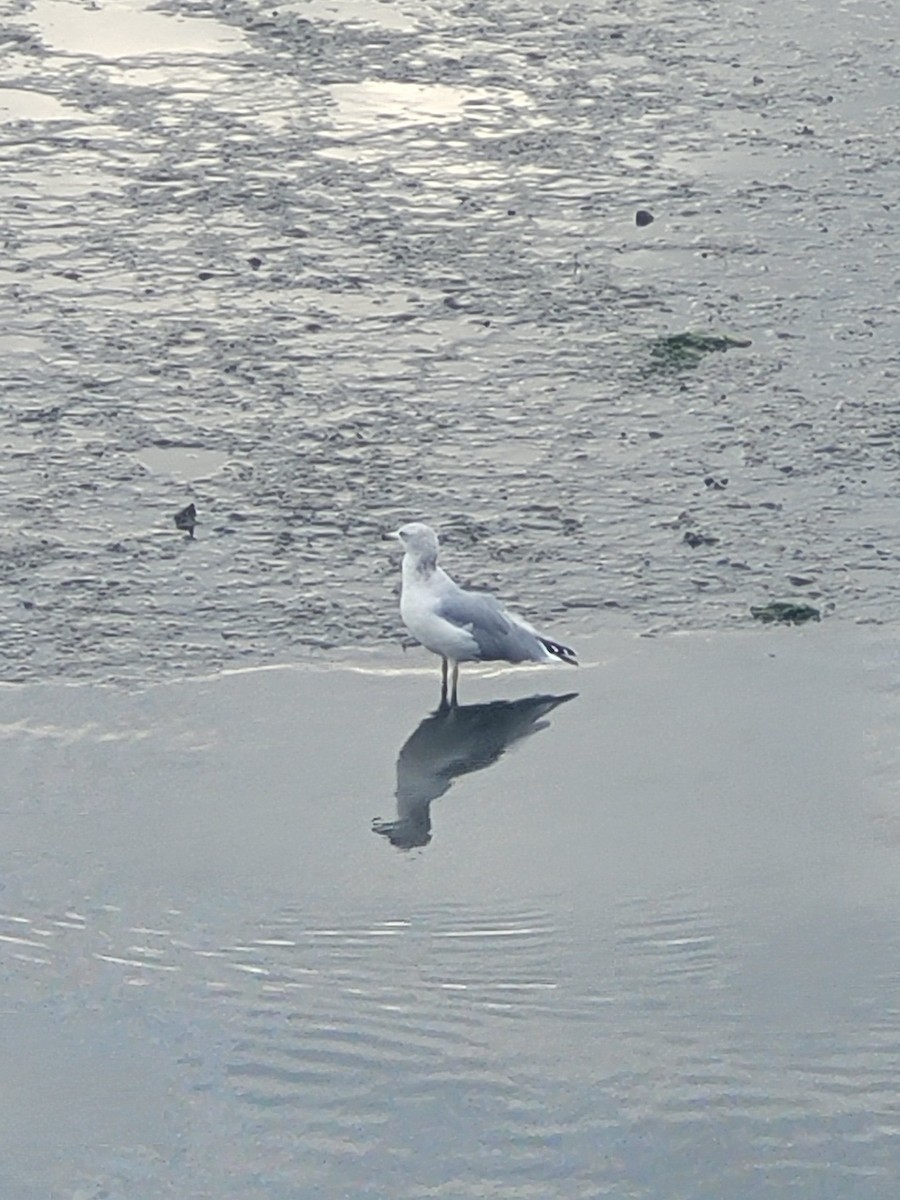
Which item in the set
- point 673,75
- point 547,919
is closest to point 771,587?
point 547,919

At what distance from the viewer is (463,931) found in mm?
6652

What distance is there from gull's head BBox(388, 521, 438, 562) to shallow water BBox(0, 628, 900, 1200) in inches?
17.0

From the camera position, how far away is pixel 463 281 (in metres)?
11.1

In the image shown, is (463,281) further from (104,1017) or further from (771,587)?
(104,1017)

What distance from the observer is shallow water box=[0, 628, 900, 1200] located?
5.84 meters

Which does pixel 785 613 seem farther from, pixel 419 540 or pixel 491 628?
pixel 419 540

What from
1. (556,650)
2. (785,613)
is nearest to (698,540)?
(785,613)

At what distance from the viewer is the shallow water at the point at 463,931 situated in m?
5.84

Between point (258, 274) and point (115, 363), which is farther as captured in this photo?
point (258, 274)

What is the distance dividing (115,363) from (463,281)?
181 centimetres

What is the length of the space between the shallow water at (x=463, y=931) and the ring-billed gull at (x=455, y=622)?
0.20m

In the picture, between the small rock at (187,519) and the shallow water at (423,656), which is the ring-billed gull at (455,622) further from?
the small rock at (187,519)

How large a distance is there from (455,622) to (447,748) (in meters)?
0.42

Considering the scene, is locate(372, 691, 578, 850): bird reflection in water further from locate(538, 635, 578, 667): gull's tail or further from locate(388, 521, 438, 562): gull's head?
locate(388, 521, 438, 562): gull's head
